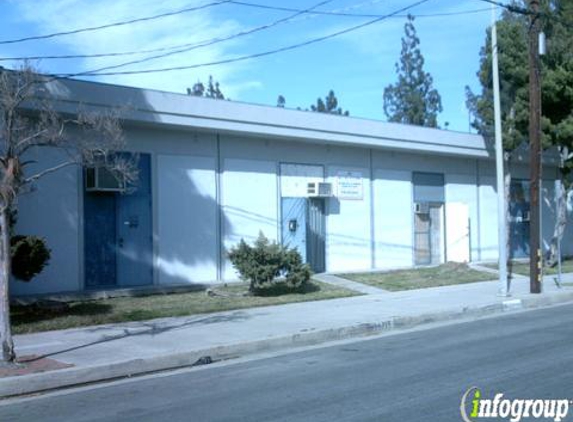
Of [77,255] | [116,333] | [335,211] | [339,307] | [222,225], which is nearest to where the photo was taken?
[116,333]

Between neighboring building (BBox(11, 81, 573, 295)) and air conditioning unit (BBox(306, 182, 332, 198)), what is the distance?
0.03 metres

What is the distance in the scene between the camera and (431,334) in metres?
13.4

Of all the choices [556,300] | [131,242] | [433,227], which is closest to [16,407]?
[131,242]

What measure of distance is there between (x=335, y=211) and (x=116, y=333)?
11.9 metres

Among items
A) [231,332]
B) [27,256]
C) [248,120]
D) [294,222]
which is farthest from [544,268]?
[27,256]

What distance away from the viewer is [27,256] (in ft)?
46.2

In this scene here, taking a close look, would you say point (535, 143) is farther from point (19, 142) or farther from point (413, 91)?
point (413, 91)

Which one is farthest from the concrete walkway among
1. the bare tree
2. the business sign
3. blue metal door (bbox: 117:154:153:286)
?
the bare tree

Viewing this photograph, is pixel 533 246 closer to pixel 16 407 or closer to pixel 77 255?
pixel 77 255

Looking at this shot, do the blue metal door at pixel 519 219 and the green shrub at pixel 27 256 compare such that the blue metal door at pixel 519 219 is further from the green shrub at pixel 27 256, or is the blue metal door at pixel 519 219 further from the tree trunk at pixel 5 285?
the tree trunk at pixel 5 285

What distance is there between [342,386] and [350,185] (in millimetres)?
15841

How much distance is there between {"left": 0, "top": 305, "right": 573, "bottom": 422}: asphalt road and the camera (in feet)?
25.2

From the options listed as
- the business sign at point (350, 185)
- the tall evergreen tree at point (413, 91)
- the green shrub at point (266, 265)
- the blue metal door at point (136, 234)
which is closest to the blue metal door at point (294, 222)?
the business sign at point (350, 185)

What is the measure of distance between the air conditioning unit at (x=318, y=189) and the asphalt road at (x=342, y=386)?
10.8 meters
